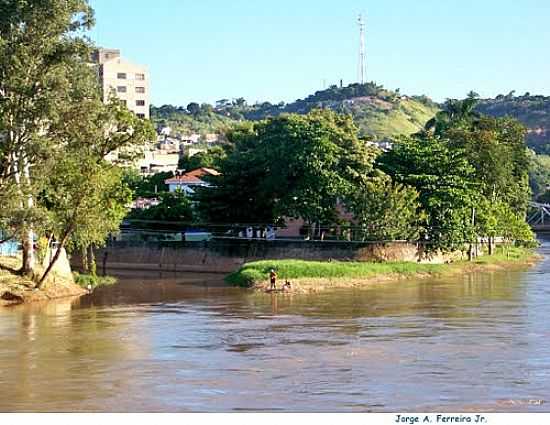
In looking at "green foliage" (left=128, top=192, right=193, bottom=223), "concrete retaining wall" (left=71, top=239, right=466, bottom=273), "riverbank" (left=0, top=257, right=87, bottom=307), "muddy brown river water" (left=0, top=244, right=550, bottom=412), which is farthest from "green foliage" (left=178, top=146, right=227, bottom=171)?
"muddy brown river water" (left=0, top=244, right=550, bottom=412)

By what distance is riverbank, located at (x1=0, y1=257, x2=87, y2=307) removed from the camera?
40.9 m

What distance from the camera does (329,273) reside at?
158 ft

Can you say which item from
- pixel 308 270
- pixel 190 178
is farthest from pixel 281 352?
pixel 190 178

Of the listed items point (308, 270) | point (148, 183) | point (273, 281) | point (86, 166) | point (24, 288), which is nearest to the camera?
point (86, 166)

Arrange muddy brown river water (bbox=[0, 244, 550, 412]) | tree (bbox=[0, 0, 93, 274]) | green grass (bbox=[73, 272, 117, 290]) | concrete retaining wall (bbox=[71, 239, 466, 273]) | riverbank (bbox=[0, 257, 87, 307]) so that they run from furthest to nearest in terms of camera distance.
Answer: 1. concrete retaining wall (bbox=[71, 239, 466, 273])
2. green grass (bbox=[73, 272, 117, 290])
3. riverbank (bbox=[0, 257, 87, 307])
4. tree (bbox=[0, 0, 93, 274])
5. muddy brown river water (bbox=[0, 244, 550, 412])

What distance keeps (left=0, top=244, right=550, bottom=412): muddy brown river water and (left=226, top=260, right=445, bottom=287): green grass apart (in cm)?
282

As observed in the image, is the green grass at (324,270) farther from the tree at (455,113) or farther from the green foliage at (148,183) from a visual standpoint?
the green foliage at (148,183)

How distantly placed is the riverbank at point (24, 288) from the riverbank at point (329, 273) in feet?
23.9

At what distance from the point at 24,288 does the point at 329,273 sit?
13.6 m

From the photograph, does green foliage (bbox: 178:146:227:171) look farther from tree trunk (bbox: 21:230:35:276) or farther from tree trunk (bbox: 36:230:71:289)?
tree trunk (bbox: 36:230:71:289)

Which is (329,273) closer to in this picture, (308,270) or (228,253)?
(308,270)

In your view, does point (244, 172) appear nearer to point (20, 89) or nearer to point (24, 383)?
point (20, 89)

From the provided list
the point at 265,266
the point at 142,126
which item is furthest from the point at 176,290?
the point at 142,126

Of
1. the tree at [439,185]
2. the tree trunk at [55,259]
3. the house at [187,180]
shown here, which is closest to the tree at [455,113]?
the house at [187,180]
